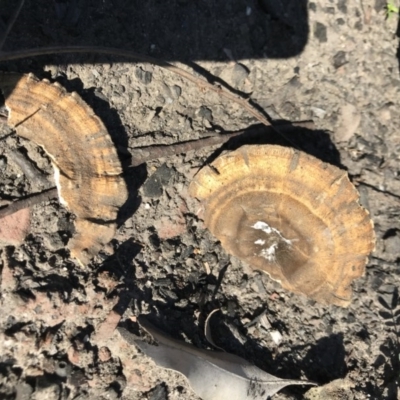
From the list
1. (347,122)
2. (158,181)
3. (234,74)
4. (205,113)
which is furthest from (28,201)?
(347,122)

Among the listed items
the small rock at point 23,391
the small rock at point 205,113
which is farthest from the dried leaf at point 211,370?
the small rock at point 205,113

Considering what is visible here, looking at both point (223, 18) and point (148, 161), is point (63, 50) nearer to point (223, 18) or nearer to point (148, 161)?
point (148, 161)

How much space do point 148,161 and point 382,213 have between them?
1438 millimetres

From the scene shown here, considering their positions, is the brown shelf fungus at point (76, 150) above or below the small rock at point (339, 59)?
below

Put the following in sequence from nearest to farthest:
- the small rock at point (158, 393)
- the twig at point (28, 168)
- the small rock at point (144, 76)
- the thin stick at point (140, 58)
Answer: the thin stick at point (140, 58), the twig at point (28, 168), the small rock at point (158, 393), the small rock at point (144, 76)

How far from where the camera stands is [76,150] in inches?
94.3

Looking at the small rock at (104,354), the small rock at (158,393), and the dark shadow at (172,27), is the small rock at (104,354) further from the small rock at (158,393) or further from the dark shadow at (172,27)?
the dark shadow at (172,27)

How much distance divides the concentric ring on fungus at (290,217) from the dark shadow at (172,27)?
68 cm

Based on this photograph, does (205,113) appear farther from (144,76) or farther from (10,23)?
(10,23)

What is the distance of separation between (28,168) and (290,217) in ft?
4.41

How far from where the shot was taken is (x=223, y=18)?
279cm

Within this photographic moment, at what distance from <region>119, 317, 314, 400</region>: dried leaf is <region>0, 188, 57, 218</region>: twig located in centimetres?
75

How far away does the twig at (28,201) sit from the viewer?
7.77 ft

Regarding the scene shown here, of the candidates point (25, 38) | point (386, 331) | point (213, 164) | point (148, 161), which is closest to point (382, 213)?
point (386, 331)
